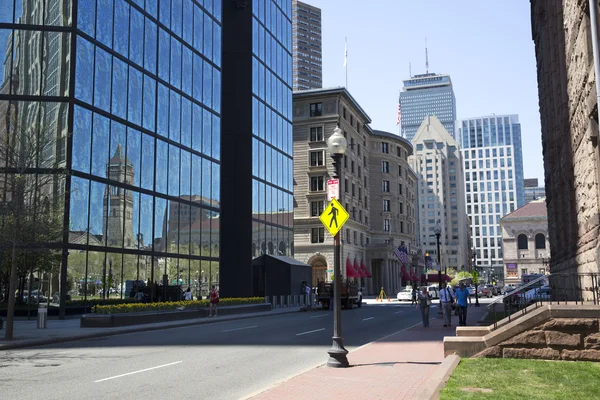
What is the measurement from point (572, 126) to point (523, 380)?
39.9 ft

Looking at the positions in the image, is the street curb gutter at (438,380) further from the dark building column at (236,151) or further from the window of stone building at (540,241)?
the window of stone building at (540,241)

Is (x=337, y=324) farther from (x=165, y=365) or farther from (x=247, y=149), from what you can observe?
(x=247, y=149)

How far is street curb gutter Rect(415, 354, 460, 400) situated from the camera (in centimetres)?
884

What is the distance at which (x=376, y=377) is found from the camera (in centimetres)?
1148

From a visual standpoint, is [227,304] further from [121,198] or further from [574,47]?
[574,47]

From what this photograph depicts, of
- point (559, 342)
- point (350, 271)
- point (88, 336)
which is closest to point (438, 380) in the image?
point (559, 342)

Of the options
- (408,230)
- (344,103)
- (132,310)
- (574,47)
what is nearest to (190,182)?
(132,310)

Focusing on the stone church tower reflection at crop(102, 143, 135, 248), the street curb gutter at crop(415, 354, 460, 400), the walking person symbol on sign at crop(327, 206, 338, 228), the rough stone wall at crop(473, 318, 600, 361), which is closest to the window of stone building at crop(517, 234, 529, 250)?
the stone church tower reflection at crop(102, 143, 135, 248)

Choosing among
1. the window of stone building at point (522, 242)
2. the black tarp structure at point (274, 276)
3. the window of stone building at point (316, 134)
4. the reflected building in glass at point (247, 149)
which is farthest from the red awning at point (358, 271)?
the window of stone building at point (522, 242)

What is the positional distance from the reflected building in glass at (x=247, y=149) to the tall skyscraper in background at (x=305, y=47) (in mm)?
139528

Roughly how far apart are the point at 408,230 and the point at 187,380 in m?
→ 101

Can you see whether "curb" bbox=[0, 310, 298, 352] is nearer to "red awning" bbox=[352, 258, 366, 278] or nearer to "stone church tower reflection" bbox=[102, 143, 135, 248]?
"stone church tower reflection" bbox=[102, 143, 135, 248]

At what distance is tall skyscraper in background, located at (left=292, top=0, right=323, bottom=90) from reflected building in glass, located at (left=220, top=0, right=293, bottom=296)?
140m

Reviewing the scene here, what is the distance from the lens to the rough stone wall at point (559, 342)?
11789 millimetres
